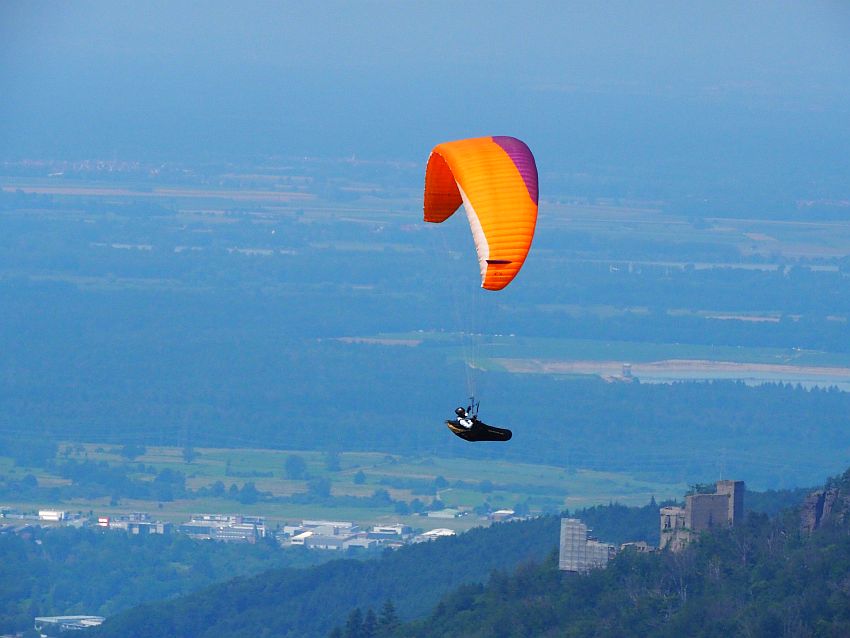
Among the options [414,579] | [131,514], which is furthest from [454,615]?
[131,514]

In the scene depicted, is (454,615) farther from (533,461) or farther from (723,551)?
(533,461)

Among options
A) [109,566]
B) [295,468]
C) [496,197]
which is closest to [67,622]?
[109,566]

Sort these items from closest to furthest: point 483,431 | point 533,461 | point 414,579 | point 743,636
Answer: point 483,431, point 743,636, point 414,579, point 533,461

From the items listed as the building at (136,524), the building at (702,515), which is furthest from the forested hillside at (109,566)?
the building at (702,515)

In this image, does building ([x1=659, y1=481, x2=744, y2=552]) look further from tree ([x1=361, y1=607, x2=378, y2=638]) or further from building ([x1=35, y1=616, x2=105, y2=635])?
building ([x1=35, y1=616, x2=105, y2=635])

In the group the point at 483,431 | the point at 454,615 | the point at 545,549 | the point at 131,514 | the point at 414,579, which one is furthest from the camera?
the point at 131,514

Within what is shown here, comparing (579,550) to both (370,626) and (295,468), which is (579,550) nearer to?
(370,626)
